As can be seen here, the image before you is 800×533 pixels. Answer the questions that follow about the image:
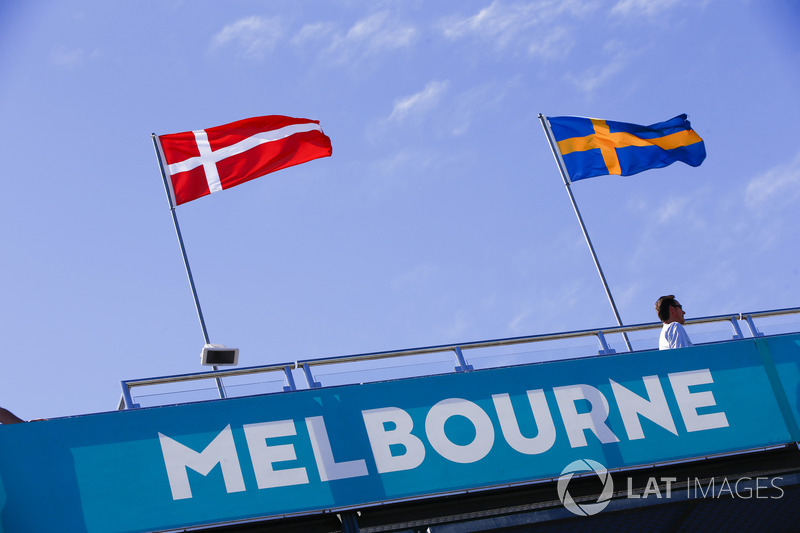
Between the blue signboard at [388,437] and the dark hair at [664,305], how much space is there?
15.6 inches

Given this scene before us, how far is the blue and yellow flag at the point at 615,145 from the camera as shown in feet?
56.2

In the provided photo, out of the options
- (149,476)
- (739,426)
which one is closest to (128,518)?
(149,476)

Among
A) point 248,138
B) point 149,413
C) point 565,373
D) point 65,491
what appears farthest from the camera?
point 248,138

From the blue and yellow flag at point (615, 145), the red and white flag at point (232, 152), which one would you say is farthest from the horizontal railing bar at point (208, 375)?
the blue and yellow flag at point (615, 145)

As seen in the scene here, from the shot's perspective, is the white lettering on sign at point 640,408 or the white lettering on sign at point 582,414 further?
the white lettering on sign at point 640,408

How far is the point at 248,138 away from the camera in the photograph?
49.2 ft

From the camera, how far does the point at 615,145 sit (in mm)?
17172

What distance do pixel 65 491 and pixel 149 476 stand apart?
0.67 metres

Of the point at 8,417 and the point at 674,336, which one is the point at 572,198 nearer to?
the point at 674,336

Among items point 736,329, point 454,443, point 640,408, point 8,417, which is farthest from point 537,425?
point 8,417

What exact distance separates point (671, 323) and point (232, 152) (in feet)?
26.1

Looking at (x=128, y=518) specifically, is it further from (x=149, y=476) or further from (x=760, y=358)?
(x=760, y=358)

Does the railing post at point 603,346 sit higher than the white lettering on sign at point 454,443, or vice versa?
the railing post at point 603,346

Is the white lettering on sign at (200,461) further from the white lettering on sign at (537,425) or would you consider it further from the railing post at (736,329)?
the railing post at (736,329)
